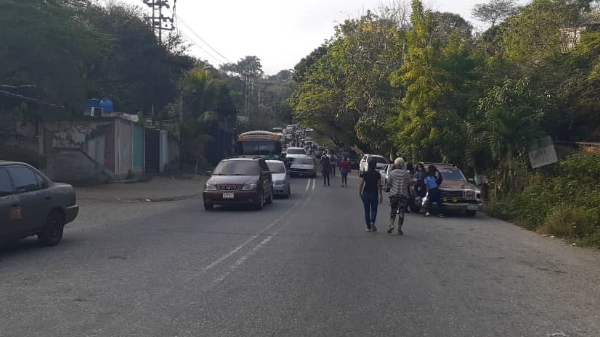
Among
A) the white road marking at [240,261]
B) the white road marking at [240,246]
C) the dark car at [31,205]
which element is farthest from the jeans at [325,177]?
the dark car at [31,205]

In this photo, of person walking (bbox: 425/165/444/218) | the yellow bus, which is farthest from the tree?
person walking (bbox: 425/165/444/218)

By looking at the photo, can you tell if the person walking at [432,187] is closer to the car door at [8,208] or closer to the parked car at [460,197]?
the parked car at [460,197]

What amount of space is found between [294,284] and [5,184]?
5.50 meters

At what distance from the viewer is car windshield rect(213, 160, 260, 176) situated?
20906mm

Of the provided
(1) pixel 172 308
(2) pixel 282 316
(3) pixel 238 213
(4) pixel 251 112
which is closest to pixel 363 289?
(2) pixel 282 316

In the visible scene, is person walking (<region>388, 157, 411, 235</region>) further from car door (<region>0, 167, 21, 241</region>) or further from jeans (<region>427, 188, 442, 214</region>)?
car door (<region>0, 167, 21, 241</region>)

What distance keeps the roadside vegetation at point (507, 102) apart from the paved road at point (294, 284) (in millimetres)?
3911

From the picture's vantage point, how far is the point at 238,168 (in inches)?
834

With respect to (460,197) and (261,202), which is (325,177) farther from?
(460,197)

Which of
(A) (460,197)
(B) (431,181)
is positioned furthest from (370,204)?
(A) (460,197)

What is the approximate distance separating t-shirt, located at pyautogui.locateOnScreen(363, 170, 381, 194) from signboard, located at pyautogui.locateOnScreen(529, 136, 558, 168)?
912 cm

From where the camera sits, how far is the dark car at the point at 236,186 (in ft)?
65.1

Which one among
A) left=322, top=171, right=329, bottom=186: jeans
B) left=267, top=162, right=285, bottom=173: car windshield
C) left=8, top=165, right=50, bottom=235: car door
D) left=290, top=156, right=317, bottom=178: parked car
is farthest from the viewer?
left=290, top=156, right=317, bottom=178: parked car

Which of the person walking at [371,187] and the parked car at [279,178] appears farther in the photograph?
the parked car at [279,178]
